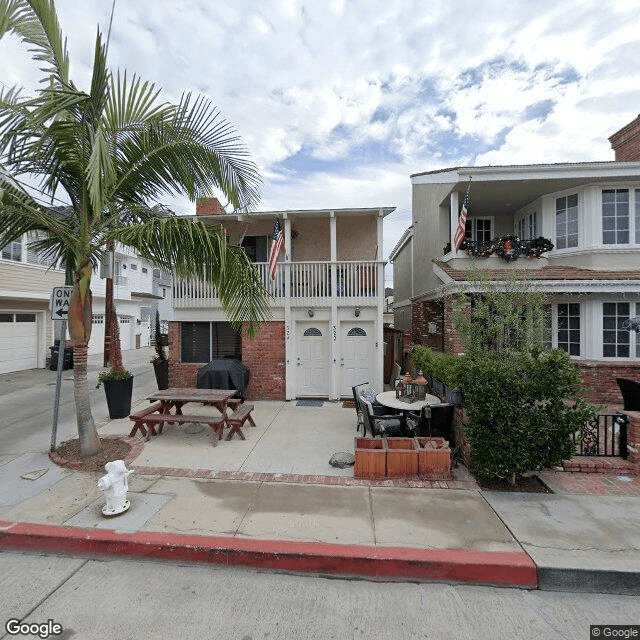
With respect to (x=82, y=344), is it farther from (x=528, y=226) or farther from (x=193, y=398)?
(x=528, y=226)

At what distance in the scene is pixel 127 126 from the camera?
5172 millimetres

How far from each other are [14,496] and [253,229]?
28.0 ft

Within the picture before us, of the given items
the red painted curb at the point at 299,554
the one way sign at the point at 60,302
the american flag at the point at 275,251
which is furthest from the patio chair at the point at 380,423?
the one way sign at the point at 60,302

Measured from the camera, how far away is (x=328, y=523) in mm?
3760

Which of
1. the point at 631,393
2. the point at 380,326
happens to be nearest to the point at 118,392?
the point at 380,326

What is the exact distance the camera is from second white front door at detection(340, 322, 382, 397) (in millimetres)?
9422

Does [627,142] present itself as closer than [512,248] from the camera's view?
No

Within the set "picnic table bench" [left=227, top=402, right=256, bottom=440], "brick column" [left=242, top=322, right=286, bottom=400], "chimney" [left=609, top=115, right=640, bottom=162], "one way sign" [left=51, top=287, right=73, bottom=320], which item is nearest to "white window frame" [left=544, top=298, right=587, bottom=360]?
"chimney" [left=609, top=115, right=640, bottom=162]

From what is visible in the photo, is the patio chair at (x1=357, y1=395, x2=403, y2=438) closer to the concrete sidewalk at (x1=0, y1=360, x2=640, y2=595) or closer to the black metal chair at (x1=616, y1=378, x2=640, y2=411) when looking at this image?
the concrete sidewalk at (x1=0, y1=360, x2=640, y2=595)

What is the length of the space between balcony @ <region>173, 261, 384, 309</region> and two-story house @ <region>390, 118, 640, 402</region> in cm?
203

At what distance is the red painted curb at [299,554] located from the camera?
311 centimetres

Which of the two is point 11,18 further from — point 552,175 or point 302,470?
point 552,175

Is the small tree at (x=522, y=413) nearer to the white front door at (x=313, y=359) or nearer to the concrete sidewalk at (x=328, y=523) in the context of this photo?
the concrete sidewalk at (x=328, y=523)

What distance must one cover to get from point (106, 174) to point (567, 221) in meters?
11.1
